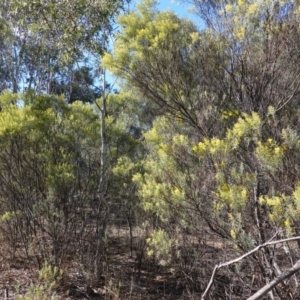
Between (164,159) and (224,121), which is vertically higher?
(224,121)

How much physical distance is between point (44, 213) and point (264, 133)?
3201 millimetres

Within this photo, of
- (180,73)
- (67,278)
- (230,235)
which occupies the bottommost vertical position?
(67,278)

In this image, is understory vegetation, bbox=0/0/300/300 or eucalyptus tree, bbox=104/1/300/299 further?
understory vegetation, bbox=0/0/300/300

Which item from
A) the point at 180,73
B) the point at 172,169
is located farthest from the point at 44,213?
the point at 180,73

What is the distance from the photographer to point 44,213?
18.9 feet

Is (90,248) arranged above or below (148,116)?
below

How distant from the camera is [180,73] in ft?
16.7

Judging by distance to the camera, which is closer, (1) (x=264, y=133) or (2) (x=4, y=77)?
(1) (x=264, y=133)

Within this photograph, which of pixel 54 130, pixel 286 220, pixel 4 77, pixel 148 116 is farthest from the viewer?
pixel 4 77

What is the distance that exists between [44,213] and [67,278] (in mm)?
932

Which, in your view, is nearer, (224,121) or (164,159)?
(164,159)

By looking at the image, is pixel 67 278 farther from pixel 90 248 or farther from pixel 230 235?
pixel 230 235

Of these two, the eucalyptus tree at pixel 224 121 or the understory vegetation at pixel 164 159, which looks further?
the understory vegetation at pixel 164 159

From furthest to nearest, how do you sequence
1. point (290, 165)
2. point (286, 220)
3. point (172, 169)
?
point (172, 169) → point (290, 165) → point (286, 220)
